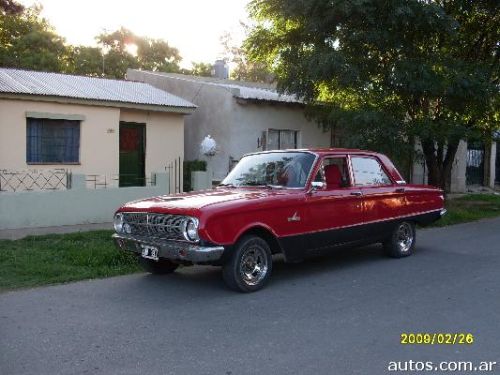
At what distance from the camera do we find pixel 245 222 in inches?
255

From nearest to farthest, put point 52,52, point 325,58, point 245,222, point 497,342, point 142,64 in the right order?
point 497,342 < point 245,222 < point 325,58 < point 52,52 < point 142,64

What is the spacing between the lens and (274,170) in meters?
7.71

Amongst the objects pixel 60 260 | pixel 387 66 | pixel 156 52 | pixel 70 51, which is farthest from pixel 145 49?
pixel 60 260

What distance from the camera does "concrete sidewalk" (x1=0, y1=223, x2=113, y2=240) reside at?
10208mm

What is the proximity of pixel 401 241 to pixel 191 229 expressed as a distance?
4.10m

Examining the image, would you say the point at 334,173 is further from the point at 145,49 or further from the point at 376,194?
the point at 145,49

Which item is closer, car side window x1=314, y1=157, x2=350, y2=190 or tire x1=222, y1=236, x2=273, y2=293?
tire x1=222, y1=236, x2=273, y2=293

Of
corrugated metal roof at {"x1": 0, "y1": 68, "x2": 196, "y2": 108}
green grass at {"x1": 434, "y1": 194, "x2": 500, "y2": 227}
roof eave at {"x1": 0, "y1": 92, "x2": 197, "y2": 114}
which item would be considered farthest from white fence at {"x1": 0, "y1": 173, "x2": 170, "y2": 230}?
green grass at {"x1": 434, "y1": 194, "x2": 500, "y2": 227}

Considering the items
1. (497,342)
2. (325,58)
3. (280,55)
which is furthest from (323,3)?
(497,342)

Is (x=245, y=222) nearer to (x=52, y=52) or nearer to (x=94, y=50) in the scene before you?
(x=52, y=52)

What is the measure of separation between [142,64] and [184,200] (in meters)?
33.2

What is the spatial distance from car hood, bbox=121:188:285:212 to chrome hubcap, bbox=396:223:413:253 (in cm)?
269

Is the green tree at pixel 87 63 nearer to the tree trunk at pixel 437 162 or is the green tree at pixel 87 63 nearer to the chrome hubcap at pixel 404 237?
the tree trunk at pixel 437 162
